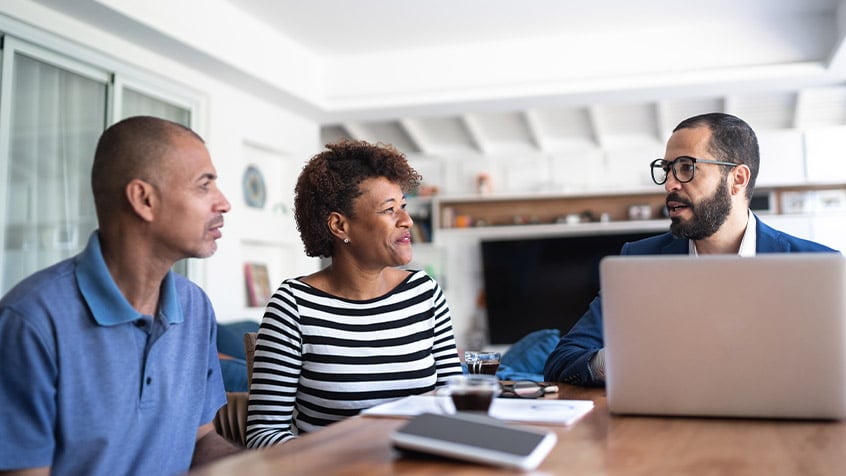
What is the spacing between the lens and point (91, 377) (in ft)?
4.19

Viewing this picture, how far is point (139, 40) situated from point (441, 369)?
11.0 ft

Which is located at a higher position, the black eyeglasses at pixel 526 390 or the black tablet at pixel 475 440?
the black tablet at pixel 475 440

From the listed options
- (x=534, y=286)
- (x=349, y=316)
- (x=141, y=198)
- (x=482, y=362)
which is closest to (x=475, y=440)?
(x=482, y=362)

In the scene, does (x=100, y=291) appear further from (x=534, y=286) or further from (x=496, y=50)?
(x=534, y=286)

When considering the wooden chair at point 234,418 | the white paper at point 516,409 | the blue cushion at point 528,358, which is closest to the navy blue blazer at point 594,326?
the white paper at point 516,409

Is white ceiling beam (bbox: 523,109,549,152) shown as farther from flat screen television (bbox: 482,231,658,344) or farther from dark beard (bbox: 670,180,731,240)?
dark beard (bbox: 670,180,731,240)

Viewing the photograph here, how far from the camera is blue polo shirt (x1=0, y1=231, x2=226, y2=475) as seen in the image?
119cm

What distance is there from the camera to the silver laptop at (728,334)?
113cm

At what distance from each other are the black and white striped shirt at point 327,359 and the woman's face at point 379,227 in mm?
124

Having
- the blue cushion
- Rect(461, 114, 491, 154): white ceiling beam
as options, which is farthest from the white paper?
Rect(461, 114, 491, 154): white ceiling beam

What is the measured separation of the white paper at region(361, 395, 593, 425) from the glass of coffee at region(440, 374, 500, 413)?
3.4 inches

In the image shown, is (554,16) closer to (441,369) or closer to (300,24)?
(300,24)

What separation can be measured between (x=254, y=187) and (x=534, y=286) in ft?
10.8

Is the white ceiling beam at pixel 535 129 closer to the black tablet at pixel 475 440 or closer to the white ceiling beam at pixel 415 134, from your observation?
the white ceiling beam at pixel 415 134
